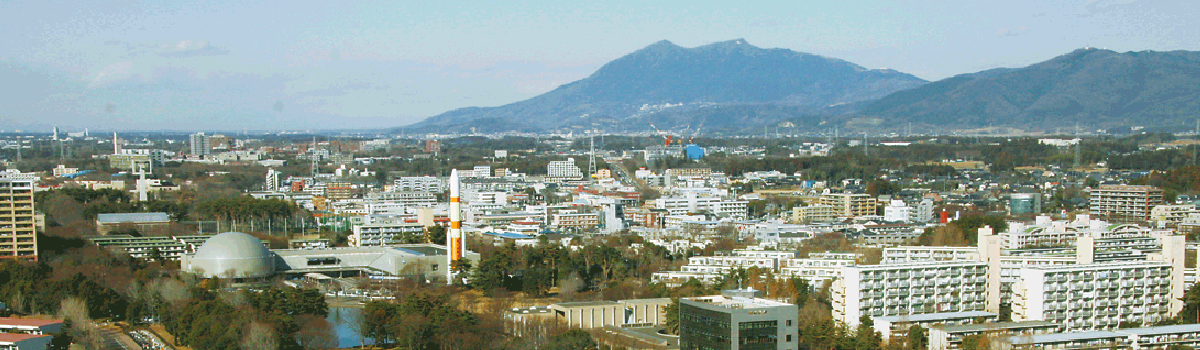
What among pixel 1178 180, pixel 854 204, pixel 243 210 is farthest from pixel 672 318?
pixel 1178 180

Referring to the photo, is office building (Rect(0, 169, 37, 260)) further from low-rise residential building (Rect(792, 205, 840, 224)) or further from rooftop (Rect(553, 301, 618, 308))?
low-rise residential building (Rect(792, 205, 840, 224))

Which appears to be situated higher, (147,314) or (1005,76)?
(1005,76)

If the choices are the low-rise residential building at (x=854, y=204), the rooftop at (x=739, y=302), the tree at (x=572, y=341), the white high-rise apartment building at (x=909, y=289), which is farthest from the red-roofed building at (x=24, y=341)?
the low-rise residential building at (x=854, y=204)

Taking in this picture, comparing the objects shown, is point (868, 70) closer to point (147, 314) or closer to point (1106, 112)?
point (1106, 112)

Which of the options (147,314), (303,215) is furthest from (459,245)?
(303,215)

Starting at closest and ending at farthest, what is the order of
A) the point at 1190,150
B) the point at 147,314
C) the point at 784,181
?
the point at 147,314, the point at 784,181, the point at 1190,150

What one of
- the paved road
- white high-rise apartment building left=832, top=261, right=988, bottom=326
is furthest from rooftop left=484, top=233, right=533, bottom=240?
white high-rise apartment building left=832, top=261, right=988, bottom=326
